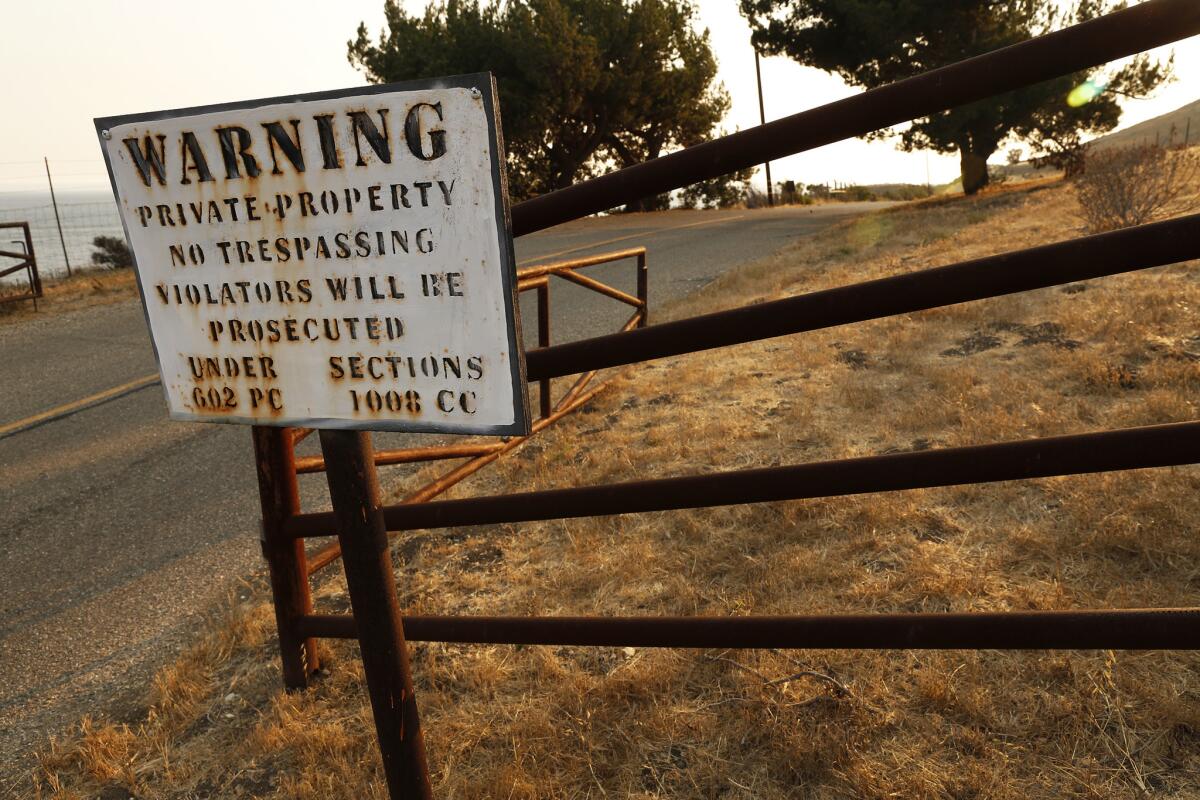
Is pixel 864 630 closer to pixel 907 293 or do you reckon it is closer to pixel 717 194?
pixel 907 293

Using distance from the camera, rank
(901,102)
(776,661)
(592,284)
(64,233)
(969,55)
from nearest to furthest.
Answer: (901,102)
(776,661)
(592,284)
(969,55)
(64,233)

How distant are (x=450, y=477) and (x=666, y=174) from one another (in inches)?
96.5

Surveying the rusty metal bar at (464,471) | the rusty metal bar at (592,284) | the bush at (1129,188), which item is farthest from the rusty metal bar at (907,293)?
the bush at (1129,188)

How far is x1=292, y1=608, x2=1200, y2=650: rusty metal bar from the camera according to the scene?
156 centimetres

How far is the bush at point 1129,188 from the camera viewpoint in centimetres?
834

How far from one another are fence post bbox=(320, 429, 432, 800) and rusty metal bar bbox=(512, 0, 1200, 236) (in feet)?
1.92

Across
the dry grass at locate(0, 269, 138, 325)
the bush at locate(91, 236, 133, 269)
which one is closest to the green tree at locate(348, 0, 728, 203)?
the bush at locate(91, 236, 133, 269)

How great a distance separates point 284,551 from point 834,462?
188cm

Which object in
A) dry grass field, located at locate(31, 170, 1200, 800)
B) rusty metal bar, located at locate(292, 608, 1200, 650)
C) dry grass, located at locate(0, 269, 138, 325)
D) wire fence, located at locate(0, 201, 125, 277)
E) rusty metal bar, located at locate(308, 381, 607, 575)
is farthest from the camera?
wire fence, located at locate(0, 201, 125, 277)

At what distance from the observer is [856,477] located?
1.70m

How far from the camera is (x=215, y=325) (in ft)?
5.56

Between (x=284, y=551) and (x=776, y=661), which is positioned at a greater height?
(x=284, y=551)

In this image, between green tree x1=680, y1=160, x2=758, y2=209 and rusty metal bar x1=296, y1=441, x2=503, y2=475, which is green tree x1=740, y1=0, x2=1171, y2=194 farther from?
rusty metal bar x1=296, y1=441, x2=503, y2=475

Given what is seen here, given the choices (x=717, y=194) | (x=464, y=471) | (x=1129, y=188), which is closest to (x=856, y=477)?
(x=464, y=471)
